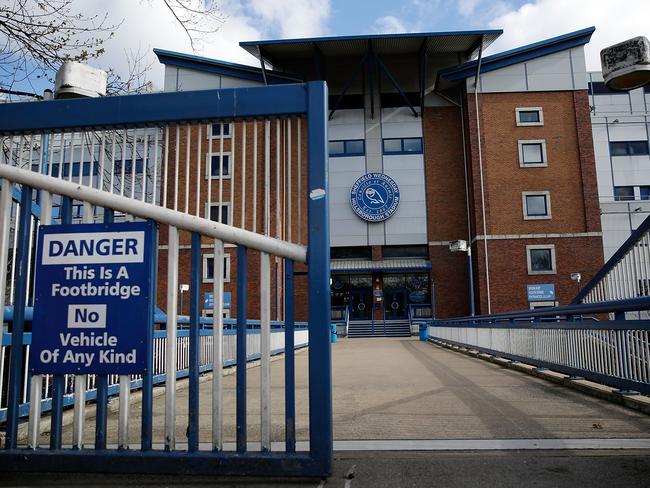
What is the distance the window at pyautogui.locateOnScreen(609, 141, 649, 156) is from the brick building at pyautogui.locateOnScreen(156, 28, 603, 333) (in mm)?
11484

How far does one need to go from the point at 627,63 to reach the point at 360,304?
33.9 meters

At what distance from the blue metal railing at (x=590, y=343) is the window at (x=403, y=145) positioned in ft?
92.8

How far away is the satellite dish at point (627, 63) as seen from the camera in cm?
554

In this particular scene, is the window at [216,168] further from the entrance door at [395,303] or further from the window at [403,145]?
the entrance door at [395,303]

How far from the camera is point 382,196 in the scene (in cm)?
3719

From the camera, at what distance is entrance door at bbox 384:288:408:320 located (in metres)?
38.5

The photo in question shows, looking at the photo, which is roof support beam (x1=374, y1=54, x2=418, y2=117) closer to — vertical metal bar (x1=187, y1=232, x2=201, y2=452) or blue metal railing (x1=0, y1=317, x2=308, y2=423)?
blue metal railing (x1=0, y1=317, x2=308, y2=423)

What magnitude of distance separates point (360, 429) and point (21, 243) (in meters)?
2.86

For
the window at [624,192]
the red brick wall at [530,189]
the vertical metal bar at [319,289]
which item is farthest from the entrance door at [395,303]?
the vertical metal bar at [319,289]

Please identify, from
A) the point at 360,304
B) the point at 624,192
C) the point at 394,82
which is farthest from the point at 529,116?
the point at 360,304

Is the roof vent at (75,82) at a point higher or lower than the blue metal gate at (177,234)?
higher

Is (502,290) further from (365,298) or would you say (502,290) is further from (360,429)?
(360,429)

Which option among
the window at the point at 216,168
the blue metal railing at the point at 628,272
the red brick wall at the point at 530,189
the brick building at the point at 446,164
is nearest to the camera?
the window at the point at 216,168

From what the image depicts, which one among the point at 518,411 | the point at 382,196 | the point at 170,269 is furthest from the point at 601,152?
the point at 170,269
